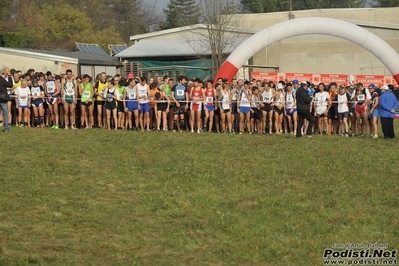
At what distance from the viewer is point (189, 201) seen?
39.5 ft

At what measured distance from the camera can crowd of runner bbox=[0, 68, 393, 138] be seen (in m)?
23.4

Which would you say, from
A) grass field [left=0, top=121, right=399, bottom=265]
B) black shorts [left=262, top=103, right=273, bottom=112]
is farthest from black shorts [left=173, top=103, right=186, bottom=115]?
grass field [left=0, top=121, right=399, bottom=265]

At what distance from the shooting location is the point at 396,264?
847cm

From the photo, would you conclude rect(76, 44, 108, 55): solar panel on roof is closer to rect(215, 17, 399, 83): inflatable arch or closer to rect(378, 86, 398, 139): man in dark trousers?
rect(215, 17, 399, 83): inflatable arch

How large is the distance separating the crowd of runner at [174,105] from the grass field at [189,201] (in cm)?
371

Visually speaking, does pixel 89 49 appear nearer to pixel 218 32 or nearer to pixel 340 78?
pixel 218 32

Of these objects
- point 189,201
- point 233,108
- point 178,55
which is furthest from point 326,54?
point 189,201

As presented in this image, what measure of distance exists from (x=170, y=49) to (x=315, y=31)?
23468mm

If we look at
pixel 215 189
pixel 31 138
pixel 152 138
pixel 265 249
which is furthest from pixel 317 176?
pixel 31 138

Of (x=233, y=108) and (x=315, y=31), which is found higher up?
(x=315, y=31)

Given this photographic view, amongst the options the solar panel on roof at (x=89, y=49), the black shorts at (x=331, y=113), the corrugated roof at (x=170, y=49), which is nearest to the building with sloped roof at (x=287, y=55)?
the corrugated roof at (x=170, y=49)

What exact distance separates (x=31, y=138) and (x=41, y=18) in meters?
58.4

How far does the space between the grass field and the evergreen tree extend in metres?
65.6

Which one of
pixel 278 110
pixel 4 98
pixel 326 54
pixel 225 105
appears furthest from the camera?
pixel 326 54
